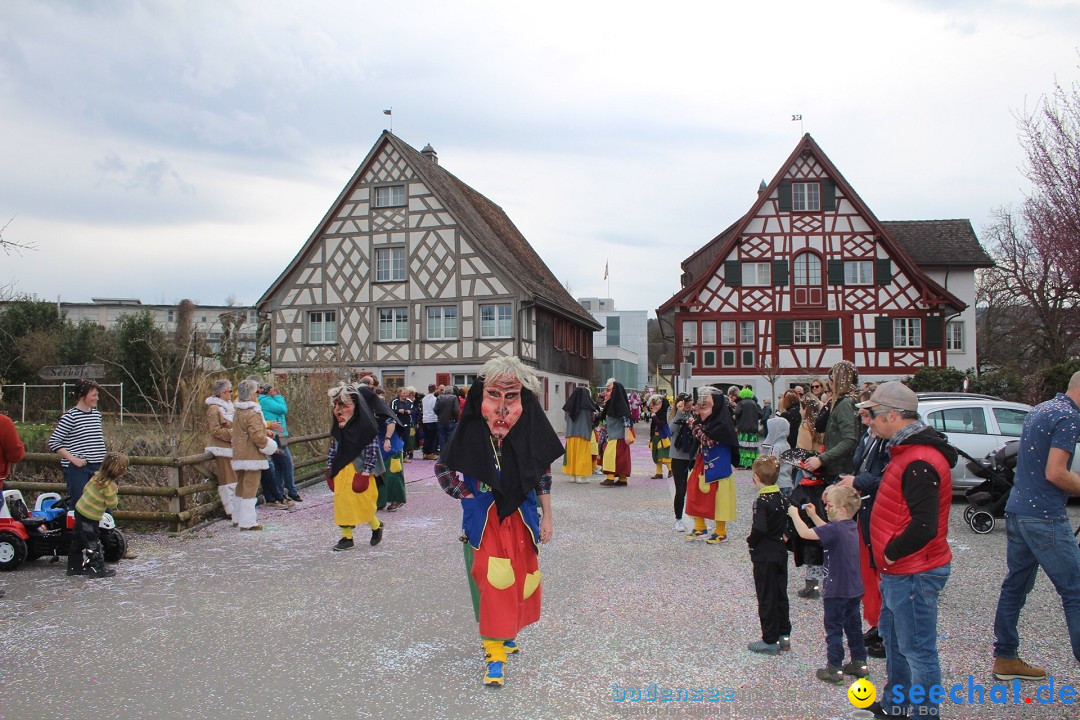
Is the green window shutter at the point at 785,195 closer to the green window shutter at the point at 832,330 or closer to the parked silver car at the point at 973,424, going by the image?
the green window shutter at the point at 832,330

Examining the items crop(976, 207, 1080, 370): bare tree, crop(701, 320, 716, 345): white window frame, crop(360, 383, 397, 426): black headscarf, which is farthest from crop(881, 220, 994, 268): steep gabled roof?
crop(360, 383, 397, 426): black headscarf

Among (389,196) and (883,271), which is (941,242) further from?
(389,196)

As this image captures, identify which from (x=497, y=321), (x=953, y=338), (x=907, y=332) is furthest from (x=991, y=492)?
(x=953, y=338)

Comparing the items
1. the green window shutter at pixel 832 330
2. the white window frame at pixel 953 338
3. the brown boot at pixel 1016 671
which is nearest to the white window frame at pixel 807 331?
the green window shutter at pixel 832 330

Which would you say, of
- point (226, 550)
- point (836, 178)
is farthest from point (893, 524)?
point (836, 178)

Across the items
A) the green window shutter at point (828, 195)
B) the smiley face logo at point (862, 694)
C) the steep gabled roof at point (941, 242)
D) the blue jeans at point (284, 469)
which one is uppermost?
the green window shutter at point (828, 195)

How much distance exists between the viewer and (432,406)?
67.2ft

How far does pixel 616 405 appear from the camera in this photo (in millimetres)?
15250

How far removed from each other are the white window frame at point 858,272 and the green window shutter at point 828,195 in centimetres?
240

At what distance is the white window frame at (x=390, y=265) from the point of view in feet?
108

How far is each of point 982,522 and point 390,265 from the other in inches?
1018

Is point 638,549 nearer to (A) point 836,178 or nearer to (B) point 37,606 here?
(B) point 37,606

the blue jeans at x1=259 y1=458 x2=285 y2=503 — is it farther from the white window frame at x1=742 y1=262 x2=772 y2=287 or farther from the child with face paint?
the white window frame at x1=742 y1=262 x2=772 y2=287

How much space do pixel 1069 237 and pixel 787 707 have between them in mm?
18959
